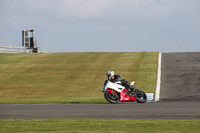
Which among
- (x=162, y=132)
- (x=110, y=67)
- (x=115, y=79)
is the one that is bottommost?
(x=162, y=132)

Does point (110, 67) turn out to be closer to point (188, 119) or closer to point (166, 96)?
point (166, 96)

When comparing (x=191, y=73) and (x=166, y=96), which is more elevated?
(x=191, y=73)

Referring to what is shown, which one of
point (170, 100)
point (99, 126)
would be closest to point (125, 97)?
point (170, 100)

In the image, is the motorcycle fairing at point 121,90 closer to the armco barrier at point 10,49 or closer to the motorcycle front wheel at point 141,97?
the motorcycle front wheel at point 141,97

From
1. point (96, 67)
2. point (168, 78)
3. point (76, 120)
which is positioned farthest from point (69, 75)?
point (76, 120)

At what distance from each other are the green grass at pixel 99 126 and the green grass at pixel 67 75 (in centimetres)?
1084

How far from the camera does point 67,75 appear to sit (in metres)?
33.9

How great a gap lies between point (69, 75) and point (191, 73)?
1039 cm

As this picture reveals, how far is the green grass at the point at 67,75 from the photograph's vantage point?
26.1m

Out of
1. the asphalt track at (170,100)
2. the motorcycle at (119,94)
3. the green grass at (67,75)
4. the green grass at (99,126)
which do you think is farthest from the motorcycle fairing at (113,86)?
the green grass at (99,126)

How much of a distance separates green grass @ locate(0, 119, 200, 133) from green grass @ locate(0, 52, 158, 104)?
35.6 feet

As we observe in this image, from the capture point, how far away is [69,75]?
111 ft

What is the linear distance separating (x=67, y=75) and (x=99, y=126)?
24392mm

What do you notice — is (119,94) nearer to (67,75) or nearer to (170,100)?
(170,100)
